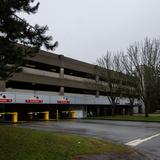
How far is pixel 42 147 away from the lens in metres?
11.9

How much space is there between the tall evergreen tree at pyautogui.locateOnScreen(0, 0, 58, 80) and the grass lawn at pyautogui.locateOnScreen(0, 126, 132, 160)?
245 cm

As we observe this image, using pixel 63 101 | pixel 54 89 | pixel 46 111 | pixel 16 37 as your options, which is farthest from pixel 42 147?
pixel 54 89

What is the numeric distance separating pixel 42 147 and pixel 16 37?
155 inches

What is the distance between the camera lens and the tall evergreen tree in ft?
37.8

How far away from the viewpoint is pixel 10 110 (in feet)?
133

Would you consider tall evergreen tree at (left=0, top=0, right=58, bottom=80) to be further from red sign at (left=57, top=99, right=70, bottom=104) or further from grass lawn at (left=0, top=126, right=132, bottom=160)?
red sign at (left=57, top=99, right=70, bottom=104)

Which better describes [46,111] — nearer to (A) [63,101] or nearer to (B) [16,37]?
(A) [63,101]

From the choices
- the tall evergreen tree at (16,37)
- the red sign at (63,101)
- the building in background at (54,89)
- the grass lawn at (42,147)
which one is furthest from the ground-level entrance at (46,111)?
the tall evergreen tree at (16,37)

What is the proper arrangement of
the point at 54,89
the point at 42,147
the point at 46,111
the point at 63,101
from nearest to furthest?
the point at 42,147 < the point at 46,111 < the point at 63,101 < the point at 54,89

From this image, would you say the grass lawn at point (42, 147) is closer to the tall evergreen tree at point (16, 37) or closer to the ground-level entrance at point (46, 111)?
the tall evergreen tree at point (16, 37)

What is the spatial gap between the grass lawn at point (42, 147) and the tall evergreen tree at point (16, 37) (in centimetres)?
245

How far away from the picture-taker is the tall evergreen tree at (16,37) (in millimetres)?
11508

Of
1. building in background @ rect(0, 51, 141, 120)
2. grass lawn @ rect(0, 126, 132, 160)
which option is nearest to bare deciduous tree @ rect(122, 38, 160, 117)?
building in background @ rect(0, 51, 141, 120)

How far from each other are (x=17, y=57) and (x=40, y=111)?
3399 cm
